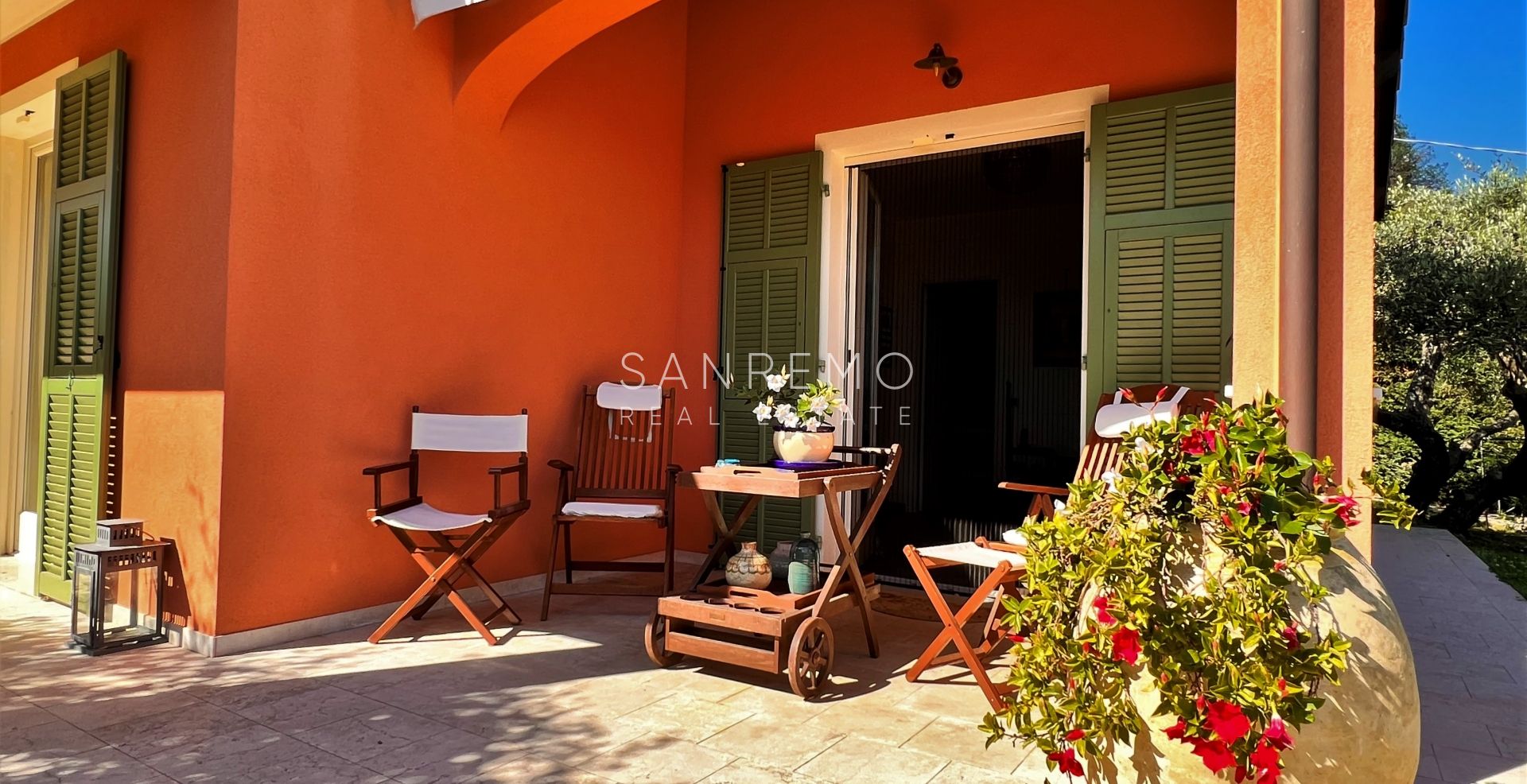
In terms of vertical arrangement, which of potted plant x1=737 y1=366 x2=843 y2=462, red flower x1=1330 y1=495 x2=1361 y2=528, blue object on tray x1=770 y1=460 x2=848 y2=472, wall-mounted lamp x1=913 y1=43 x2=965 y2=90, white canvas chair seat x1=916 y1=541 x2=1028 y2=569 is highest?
wall-mounted lamp x1=913 y1=43 x2=965 y2=90

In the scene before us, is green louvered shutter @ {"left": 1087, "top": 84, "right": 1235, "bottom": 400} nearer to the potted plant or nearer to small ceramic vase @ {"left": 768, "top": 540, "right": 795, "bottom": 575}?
the potted plant

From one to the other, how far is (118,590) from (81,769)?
172cm

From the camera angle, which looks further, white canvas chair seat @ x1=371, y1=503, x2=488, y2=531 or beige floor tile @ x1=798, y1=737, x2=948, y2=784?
white canvas chair seat @ x1=371, y1=503, x2=488, y2=531

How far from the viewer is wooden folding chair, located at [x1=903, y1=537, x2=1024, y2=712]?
2.92 metres

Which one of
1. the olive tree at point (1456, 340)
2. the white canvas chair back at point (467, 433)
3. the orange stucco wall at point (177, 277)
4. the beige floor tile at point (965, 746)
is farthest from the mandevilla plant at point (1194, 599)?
the olive tree at point (1456, 340)

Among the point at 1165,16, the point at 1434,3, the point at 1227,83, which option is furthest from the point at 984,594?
the point at 1434,3

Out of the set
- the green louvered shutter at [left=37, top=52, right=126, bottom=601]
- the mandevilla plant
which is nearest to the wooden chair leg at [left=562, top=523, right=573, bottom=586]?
the green louvered shutter at [left=37, top=52, right=126, bottom=601]

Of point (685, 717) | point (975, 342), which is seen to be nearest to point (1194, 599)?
point (685, 717)

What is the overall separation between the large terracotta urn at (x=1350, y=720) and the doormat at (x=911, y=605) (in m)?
2.36

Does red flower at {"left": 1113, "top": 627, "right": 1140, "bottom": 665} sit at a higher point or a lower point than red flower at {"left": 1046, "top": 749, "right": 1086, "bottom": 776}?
higher

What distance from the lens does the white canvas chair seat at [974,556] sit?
3.10 m

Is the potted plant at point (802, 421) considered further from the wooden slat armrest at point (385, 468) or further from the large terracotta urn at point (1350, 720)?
the large terracotta urn at point (1350, 720)

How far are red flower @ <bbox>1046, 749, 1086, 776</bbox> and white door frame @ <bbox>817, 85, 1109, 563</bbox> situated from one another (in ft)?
10.8

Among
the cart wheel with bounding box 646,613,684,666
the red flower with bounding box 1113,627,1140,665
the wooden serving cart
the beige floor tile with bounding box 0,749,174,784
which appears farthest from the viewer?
the cart wheel with bounding box 646,613,684,666
